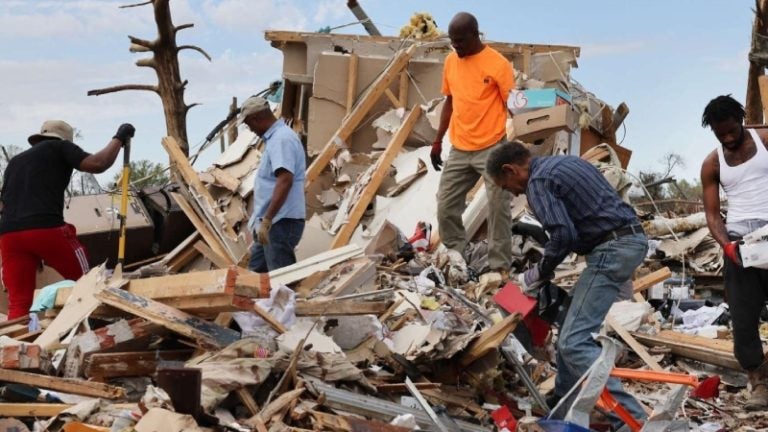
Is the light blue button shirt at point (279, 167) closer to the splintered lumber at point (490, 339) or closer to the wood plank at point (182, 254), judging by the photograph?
the splintered lumber at point (490, 339)

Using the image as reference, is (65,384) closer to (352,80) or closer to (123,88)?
(352,80)

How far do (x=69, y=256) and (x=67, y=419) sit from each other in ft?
8.12

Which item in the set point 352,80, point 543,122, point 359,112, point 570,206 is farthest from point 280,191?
point 352,80

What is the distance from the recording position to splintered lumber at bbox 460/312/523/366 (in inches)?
204

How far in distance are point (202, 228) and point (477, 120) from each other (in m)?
3.62

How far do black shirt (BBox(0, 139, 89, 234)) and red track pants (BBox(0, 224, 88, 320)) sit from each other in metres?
0.07

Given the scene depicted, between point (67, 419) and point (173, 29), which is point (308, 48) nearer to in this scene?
point (173, 29)

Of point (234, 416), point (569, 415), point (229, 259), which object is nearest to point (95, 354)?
point (234, 416)

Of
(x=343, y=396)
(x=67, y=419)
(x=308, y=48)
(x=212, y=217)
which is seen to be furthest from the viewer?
(x=308, y=48)

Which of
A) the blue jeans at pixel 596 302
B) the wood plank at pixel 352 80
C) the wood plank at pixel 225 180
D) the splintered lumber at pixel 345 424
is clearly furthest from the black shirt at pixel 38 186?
the wood plank at pixel 352 80

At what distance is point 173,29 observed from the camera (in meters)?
15.0

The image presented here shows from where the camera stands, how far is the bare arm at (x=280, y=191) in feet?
20.5

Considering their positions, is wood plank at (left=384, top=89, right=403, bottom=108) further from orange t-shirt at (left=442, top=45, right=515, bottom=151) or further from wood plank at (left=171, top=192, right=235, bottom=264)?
orange t-shirt at (left=442, top=45, right=515, bottom=151)

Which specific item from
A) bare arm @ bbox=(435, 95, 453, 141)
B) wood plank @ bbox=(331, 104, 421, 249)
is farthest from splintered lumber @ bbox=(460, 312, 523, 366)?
wood plank @ bbox=(331, 104, 421, 249)
